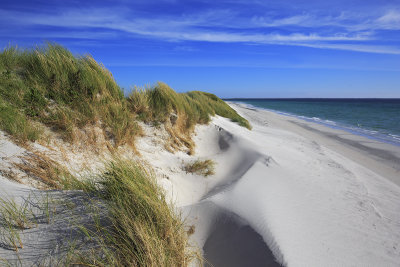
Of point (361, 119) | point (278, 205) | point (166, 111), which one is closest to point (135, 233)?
point (278, 205)

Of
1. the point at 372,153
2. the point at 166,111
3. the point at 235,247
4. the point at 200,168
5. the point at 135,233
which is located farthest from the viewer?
the point at 372,153

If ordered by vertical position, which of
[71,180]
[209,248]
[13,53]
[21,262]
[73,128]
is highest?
[13,53]

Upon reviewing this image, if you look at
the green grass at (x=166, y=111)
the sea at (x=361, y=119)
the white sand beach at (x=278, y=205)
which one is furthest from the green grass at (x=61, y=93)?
the sea at (x=361, y=119)

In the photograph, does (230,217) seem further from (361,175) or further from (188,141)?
(361,175)

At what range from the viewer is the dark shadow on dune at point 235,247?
2246 millimetres

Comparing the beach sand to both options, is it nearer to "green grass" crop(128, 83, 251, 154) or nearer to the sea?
"green grass" crop(128, 83, 251, 154)

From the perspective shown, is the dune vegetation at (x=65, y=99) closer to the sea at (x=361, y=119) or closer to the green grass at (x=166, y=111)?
the green grass at (x=166, y=111)

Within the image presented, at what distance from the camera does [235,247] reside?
2438 mm

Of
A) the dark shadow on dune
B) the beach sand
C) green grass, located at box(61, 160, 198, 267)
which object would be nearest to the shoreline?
the beach sand

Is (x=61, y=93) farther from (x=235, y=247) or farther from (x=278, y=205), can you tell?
(x=278, y=205)

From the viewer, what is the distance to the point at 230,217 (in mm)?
2836

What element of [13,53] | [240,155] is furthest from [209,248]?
[13,53]

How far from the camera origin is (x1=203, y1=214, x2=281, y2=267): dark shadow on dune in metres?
2.25

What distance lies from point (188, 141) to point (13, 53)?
431cm
